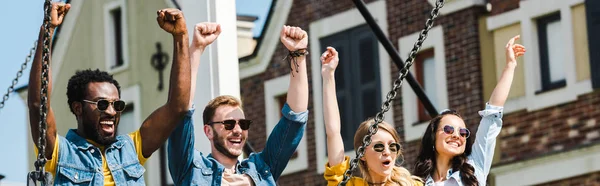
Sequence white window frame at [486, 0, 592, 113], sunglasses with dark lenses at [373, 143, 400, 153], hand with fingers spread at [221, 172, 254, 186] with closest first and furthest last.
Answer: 1. hand with fingers spread at [221, 172, 254, 186]
2. sunglasses with dark lenses at [373, 143, 400, 153]
3. white window frame at [486, 0, 592, 113]

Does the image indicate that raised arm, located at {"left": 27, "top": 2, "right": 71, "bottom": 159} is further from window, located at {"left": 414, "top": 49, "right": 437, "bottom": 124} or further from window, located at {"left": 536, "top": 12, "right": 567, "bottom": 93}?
window, located at {"left": 414, "top": 49, "right": 437, "bottom": 124}

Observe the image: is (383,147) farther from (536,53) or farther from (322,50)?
(322,50)

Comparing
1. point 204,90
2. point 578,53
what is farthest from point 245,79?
point 204,90

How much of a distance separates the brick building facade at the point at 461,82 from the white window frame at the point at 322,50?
1cm

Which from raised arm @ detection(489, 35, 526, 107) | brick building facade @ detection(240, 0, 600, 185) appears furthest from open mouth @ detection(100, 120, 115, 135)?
brick building facade @ detection(240, 0, 600, 185)

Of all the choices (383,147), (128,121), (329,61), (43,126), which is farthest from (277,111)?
(43,126)

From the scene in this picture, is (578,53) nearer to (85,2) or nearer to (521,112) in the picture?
(521,112)

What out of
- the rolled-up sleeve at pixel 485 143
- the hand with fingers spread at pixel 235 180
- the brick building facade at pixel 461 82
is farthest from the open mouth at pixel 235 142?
the brick building facade at pixel 461 82

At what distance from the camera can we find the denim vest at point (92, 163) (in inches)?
333

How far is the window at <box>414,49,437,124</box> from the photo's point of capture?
75.9 feet

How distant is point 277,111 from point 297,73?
16521mm

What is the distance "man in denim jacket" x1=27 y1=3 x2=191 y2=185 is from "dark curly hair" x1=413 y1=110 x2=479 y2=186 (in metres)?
1.60

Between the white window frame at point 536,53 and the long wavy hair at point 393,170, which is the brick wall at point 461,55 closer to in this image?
the white window frame at point 536,53

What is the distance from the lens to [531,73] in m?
21.7
